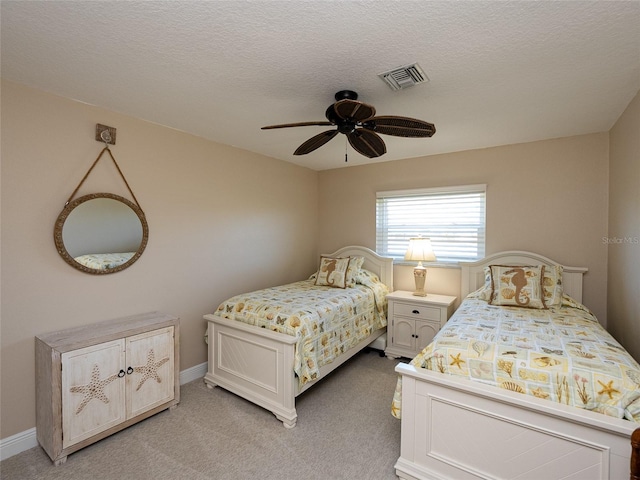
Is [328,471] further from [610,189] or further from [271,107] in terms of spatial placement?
[610,189]

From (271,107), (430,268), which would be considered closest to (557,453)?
(430,268)

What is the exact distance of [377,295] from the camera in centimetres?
363

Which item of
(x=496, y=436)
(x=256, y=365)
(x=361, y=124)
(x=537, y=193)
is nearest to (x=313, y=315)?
(x=256, y=365)

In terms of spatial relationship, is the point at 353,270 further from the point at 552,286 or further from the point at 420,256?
the point at 552,286

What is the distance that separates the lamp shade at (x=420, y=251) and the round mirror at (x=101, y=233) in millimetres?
2782

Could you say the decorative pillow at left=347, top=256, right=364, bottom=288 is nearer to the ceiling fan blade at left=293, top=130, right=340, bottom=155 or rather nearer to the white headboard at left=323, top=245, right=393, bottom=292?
the white headboard at left=323, top=245, right=393, bottom=292

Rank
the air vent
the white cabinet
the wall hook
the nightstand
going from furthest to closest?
the nightstand → the wall hook → the white cabinet → the air vent

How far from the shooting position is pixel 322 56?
170 cm

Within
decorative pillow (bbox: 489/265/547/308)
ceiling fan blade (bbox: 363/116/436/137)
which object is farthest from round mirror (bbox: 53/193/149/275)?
decorative pillow (bbox: 489/265/547/308)

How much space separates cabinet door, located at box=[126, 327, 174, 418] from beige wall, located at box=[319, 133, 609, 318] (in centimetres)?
282

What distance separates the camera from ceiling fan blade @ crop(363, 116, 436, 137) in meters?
1.83

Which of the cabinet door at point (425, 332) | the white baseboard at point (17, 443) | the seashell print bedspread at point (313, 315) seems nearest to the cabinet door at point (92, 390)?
the white baseboard at point (17, 443)

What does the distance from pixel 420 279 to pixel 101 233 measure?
3.21m

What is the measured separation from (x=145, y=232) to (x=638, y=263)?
12.3 feet
